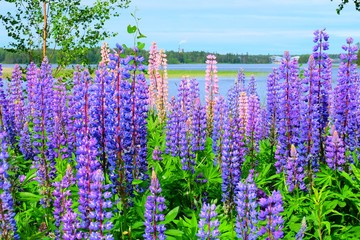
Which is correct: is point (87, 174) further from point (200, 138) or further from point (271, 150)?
point (271, 150)

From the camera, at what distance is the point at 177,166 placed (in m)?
6.95

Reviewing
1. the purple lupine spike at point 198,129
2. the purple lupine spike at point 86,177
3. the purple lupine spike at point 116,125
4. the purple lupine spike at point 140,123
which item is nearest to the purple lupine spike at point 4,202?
the purple lupine spike at point 86,177

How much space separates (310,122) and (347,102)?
0.86 meters

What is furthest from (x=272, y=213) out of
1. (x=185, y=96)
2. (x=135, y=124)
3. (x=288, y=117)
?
(x=185, y=96)

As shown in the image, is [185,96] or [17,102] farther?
[17,102]

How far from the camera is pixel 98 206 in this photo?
13.2 feet

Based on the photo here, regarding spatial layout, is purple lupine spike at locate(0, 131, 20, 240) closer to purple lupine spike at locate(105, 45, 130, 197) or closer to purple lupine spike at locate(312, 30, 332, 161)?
purple lupine spike at locate(105, 45, 130, 197)

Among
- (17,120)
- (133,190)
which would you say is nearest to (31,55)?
(17,120)

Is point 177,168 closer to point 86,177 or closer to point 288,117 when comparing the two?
point 288,117

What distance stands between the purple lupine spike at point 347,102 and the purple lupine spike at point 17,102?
486 centimetres

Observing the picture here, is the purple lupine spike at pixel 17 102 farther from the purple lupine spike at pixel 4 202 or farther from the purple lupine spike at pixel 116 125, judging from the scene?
the purple lupine spike at pixel 4 202

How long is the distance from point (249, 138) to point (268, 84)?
1.01 m

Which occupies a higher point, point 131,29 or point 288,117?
point 131,29

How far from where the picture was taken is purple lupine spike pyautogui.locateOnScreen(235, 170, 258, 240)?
4.04 m
